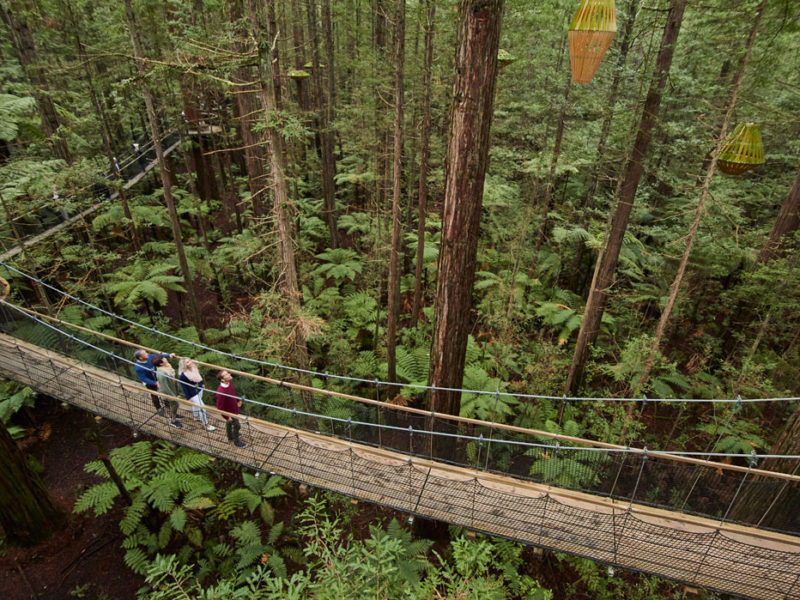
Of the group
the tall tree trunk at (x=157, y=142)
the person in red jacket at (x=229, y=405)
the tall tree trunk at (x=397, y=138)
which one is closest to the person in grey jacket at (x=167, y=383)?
the person in red jacket at (x=229, y=405)

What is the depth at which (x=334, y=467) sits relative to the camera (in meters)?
5.37

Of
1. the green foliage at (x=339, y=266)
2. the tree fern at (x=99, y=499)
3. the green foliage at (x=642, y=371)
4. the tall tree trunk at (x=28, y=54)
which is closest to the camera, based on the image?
the tree fern at (x=99, y=499)

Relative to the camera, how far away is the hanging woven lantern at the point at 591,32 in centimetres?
302

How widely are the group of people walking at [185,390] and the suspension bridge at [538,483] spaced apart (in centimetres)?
13

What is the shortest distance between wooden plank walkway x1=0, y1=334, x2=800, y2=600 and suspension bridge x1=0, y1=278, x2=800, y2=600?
13 millimetres

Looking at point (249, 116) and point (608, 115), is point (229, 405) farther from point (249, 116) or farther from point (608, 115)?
point (608, 115)

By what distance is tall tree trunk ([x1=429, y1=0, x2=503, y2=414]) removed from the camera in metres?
3.72

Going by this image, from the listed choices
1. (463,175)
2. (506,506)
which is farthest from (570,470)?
(463,175)

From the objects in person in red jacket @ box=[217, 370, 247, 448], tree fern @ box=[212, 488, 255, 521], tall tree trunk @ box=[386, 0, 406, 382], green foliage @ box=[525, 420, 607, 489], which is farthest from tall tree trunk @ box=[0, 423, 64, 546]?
green foliage @ box=[525, 420, 607, 489]

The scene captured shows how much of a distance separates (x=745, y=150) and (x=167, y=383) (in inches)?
310

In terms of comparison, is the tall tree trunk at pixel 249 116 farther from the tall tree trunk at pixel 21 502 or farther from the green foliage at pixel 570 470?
the green foliage at pixel 570 470

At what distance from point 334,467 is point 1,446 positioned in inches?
190

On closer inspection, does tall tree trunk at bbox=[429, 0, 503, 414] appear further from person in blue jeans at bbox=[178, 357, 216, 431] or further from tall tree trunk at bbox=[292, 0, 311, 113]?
tall tree trunk at bbox=[292, 0, 311, 113]

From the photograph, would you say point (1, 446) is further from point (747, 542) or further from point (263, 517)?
point (747, 542)
